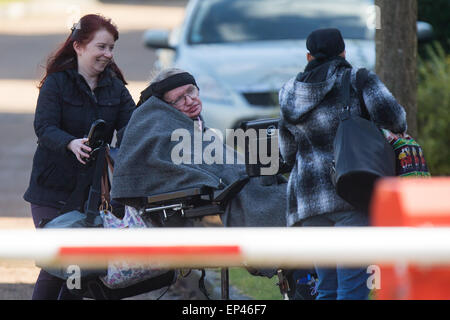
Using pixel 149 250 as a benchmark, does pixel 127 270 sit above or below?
above

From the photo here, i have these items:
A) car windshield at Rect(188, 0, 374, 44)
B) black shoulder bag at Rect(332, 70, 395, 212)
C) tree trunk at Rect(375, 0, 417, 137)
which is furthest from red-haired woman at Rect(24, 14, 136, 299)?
car windshield at Rect(188, 0, 374, 44)

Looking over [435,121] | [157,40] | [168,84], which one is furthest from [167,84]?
[157,40]

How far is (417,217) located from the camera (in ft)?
5.42

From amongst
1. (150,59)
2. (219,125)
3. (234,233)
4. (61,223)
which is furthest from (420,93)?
(150,59)

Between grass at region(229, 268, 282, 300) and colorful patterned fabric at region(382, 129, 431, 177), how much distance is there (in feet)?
6.85

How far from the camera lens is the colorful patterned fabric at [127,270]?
4078 millimetres

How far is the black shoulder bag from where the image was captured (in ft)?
11.6

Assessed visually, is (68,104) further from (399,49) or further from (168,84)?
(399,49)

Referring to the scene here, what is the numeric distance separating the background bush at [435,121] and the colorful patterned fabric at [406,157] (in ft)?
13.2

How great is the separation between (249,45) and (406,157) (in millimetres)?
5262

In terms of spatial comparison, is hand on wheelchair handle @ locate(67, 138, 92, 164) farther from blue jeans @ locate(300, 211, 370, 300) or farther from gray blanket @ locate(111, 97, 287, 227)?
blue jeans @ locate(300, 211, 370, 300)

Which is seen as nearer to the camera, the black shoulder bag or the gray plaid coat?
the black shoulder bag
